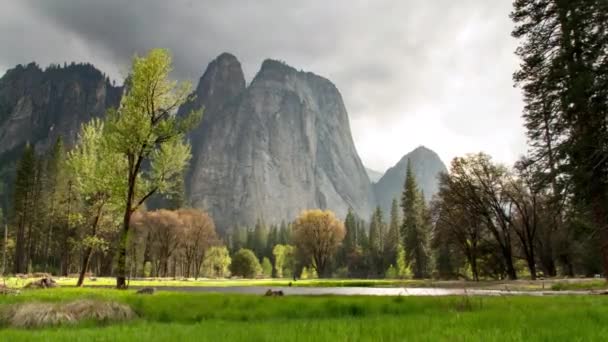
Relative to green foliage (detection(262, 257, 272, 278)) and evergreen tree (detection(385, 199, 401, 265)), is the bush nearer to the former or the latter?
green foliage (detection(262, 257, 272, 278))

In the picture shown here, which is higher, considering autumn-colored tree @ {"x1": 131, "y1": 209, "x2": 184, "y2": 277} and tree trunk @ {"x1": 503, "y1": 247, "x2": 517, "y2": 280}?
autumn-colored tree @ {"x1": 131, "y1": 209, "x2": 184, "y2": 277}

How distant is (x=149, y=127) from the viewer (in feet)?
85.9

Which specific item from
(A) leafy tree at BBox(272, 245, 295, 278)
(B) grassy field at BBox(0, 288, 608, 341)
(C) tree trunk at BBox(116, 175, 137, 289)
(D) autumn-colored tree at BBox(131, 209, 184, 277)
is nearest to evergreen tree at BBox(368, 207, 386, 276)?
(A) leafy tree at BBox(272, 245, 295, 278)

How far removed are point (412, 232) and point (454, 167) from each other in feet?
99.6

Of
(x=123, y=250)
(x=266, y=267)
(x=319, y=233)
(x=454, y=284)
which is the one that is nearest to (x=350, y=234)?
(x=266, y=267)

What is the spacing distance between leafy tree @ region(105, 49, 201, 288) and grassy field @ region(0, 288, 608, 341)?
1476 centimetres

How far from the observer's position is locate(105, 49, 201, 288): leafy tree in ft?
86.0

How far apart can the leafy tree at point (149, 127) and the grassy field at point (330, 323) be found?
1476cm

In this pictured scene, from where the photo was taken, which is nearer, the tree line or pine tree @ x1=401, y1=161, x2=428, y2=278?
the tree line

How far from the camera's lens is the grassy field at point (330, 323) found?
6.18 metres

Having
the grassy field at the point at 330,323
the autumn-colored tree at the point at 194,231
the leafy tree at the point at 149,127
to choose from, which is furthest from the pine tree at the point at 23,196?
the grassy field at the point at 330,323

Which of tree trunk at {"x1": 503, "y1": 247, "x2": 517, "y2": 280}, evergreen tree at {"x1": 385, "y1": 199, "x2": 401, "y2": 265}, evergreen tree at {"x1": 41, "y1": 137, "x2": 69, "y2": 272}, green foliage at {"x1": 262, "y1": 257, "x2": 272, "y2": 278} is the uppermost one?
evergreen tree at {"x1": 41, "y1": 137, "x2": 69, "y2": 272}

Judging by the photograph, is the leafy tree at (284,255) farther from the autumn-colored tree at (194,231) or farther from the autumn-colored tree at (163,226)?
the autumn-colored tree at (163,226)

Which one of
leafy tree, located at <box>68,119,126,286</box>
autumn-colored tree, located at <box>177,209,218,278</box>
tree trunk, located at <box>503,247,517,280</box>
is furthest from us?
autumn-colored tree, located at <box>177,209,218,278</box>
